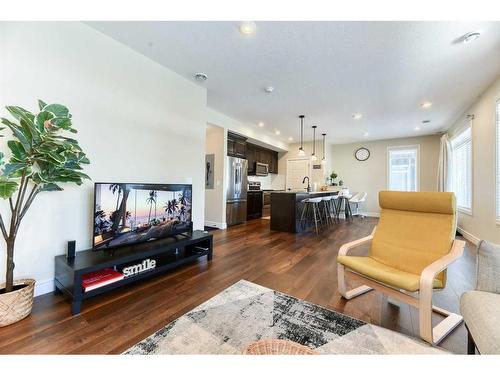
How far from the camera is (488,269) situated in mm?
Result: 1210

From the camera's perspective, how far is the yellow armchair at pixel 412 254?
1.46 metres

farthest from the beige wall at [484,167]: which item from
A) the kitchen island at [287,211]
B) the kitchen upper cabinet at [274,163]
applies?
the kitchen upper cabinet at [274,163]

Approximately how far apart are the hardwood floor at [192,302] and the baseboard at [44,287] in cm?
5

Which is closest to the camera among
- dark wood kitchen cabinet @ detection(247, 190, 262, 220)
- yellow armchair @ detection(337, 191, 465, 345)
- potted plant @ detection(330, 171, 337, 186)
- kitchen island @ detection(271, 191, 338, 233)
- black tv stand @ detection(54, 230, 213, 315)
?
yellow armchair @ detection(337, 191, 465, 345)

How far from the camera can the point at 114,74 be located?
242cm

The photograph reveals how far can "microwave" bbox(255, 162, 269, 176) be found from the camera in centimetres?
694

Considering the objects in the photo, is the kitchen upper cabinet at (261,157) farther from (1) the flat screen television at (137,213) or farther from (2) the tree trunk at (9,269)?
(2) the tree trunk at (9,269)

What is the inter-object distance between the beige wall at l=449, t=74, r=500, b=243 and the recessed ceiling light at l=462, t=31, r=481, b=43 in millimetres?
1390

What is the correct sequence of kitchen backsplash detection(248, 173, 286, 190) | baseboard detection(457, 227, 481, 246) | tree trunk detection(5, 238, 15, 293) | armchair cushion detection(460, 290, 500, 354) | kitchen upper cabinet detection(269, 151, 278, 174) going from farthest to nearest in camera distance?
kitchen backsplash detection(248, 173, 286, 190), kitchen upper cabinet detection(269, 151, 278, 174), baseboard detection(457, 227, 481, 246), tree trunk detection(5, 238, 15, 293), armchair cushion detection(460, 290, 500, 354)

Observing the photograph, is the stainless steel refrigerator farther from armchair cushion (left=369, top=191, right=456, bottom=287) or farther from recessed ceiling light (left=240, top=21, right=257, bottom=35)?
armchair cushion (left=369, top=191, right=456, bottom=287)

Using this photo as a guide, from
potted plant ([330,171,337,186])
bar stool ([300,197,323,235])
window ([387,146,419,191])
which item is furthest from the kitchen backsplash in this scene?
window ([387,146,419,191])

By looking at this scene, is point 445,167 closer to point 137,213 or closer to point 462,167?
point 462,167

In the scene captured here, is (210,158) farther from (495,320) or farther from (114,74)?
(495,320)

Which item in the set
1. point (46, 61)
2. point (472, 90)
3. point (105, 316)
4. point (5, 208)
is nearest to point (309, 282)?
point (105, 316)
